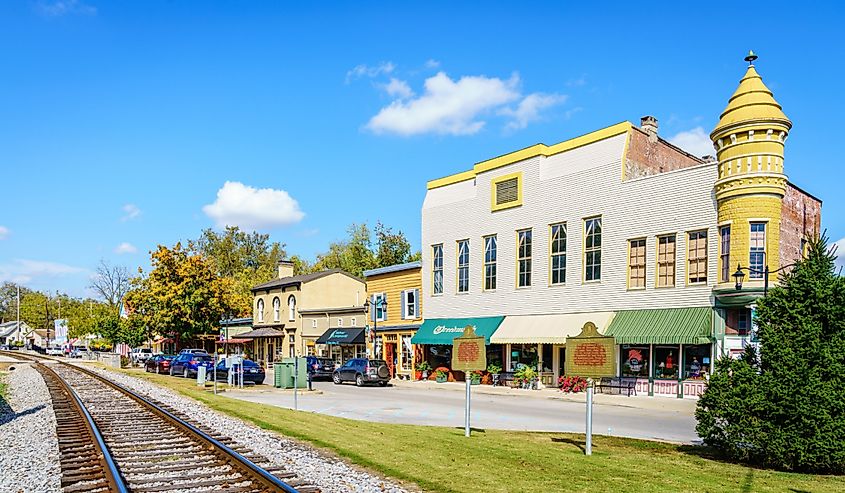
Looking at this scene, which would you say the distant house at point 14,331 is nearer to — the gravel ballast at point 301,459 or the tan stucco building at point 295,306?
the tan stucco building at point 295,306

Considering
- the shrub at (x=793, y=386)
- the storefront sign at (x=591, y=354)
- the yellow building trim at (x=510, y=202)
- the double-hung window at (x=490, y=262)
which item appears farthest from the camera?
the double-hung window at (x=490, y=262)

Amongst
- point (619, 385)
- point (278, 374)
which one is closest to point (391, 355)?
point (278, 374)

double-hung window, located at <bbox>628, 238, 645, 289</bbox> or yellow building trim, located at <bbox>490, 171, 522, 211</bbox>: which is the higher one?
yellow building trim, located at <bbox>490, 171, 522, 211</bbox>

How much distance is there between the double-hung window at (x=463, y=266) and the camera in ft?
129

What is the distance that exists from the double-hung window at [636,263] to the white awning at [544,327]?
1.62 meters

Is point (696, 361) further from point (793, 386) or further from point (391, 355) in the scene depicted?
point (391, 355)

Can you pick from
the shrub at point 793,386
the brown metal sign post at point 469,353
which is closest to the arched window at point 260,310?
the brown metal sign post at point 469,353

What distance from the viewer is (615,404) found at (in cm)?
2700

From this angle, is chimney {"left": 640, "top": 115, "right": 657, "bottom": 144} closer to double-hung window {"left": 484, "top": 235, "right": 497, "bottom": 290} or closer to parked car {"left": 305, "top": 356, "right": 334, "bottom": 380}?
double-hung window {"left": 484, "top": 235, "right": 497, "bottom": 290}

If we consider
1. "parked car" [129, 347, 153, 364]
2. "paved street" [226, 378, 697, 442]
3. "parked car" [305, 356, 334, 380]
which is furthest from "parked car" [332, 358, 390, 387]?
"parked car" [129, 347, 153, 364]

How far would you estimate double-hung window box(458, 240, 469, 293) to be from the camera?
1548 inches

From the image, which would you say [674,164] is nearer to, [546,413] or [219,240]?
[546,413]

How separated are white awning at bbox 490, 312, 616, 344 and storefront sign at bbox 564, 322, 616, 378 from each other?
1784cm

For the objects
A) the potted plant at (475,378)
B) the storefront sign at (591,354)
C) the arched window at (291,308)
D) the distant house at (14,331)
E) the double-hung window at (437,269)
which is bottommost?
the distant house at (14,331)
